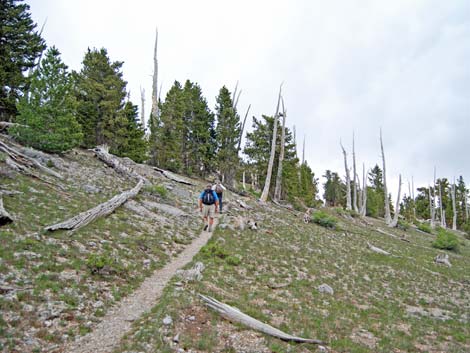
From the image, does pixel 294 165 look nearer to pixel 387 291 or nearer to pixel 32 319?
pixel 387 291

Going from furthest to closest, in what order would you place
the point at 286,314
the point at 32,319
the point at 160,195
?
the point at 160,195 → the point at 286,314 → the point at 32,319

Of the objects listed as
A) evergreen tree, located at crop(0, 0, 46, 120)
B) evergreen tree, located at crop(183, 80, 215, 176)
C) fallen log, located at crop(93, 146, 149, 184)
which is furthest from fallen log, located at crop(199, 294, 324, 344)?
evergreen tree, located at crop(183, 80, 215, 176)

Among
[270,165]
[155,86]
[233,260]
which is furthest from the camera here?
[155,86]

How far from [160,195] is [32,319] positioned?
14.4 meters

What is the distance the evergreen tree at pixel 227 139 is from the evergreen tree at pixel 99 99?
12.0 m

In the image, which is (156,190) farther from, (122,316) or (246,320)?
(246,320)

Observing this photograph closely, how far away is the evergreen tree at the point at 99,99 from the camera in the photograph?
86.8 feet

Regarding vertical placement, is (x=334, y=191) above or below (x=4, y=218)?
above

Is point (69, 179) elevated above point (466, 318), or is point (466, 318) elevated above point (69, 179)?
point (69, 179)

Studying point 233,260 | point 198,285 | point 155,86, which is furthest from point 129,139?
point 198,285

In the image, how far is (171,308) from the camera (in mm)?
6246

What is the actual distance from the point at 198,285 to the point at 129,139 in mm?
24244

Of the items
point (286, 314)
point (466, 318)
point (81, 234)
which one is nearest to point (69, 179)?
point (81, 234)

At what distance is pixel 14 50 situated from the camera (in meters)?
24.5
